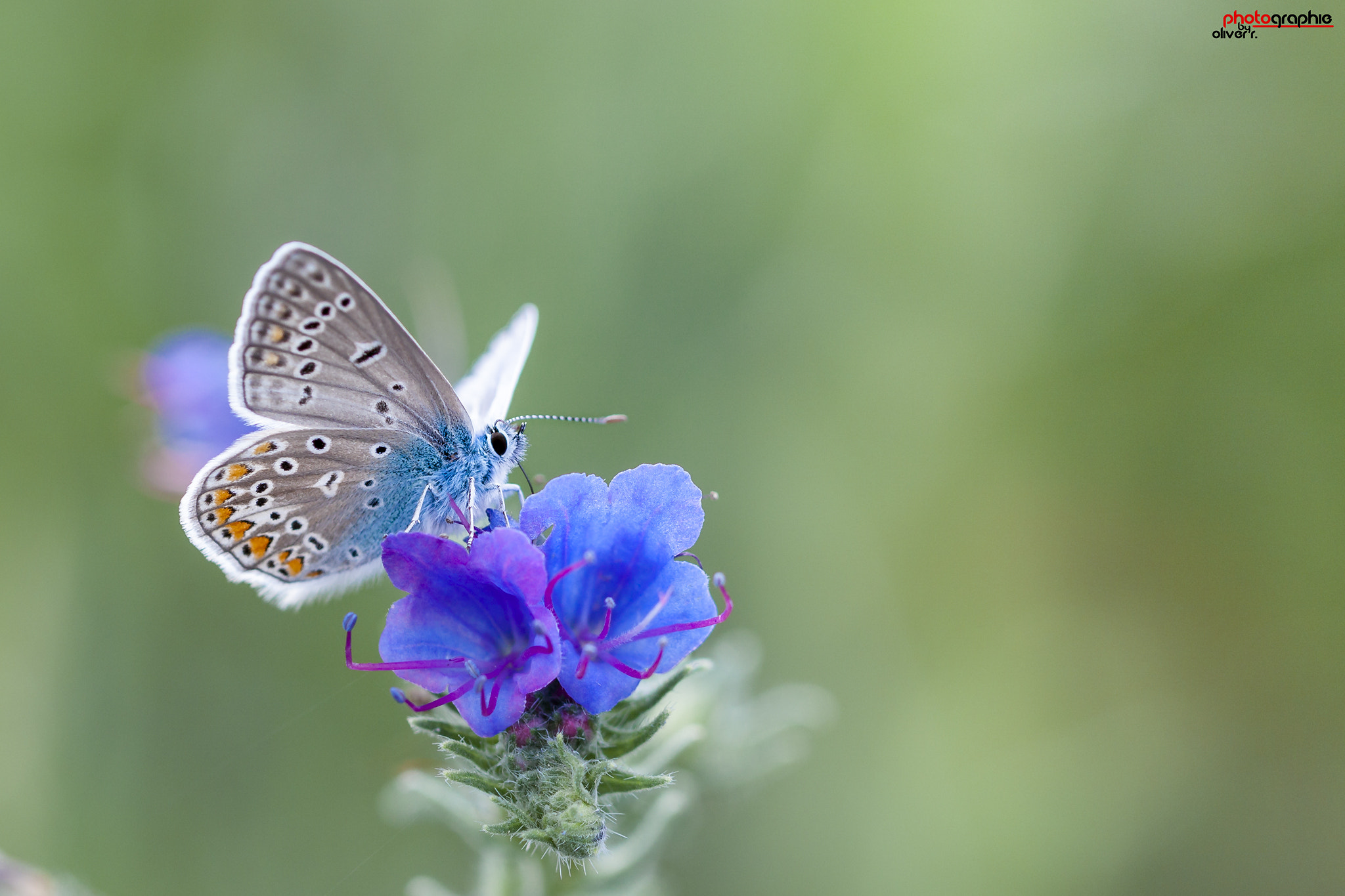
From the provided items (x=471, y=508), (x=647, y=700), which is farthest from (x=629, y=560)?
(x=471, y=508)

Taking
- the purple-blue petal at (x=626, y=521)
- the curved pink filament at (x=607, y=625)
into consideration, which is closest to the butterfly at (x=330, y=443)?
the purple-blue petal at (x=626, y=521)

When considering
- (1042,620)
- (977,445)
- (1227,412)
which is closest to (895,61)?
(977,445)

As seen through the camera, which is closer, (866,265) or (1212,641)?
(1212,641)

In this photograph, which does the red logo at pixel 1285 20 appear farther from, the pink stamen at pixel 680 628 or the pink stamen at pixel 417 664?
the pink stamen at pixel 417 664

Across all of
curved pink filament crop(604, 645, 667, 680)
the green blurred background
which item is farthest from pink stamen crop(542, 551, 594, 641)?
the green blurred background

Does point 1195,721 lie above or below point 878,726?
above

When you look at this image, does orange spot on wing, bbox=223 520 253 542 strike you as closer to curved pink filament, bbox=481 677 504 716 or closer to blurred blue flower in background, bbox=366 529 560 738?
blurred blue flower in background, bbox=366 529 560 738

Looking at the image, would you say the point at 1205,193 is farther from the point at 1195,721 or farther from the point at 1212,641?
the point at 1195,721
